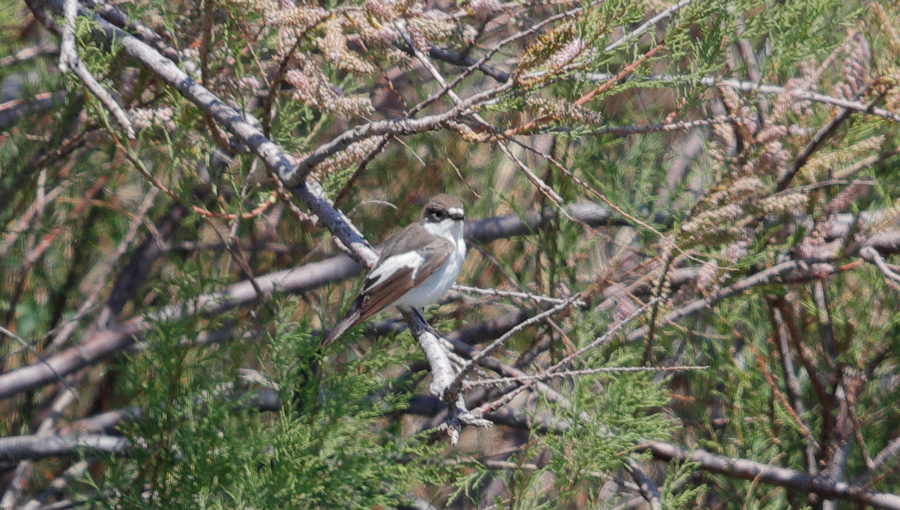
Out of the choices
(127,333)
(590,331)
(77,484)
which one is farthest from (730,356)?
(77,484)

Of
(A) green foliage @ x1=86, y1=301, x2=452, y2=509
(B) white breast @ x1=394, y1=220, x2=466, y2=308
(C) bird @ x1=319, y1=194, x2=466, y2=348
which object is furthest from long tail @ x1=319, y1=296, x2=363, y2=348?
(B) white breast @ x1=394, y1=220, x2=466, y2=308

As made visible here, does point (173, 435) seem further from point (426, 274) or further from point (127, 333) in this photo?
point (426, 274)

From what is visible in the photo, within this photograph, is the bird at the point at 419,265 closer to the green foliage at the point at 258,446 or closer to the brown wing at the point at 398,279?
the brown wing at the point at 398,279

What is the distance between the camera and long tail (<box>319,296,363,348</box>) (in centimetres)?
323

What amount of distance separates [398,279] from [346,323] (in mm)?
411

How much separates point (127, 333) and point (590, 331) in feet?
6.64

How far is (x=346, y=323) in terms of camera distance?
3.32 meters

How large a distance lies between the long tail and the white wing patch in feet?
0.30

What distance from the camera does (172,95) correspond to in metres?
2.77

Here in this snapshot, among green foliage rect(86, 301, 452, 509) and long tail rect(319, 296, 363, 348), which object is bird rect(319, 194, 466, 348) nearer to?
long tail rect(319, 296, 363, 348)

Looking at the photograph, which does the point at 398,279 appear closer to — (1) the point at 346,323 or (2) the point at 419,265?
(2) the point at 419,265

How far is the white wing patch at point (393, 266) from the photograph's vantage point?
3357 mm

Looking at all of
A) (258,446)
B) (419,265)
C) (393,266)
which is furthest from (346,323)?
(258,446)

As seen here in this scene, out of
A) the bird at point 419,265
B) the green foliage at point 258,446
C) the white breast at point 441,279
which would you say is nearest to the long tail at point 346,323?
the bird at point 419,265
